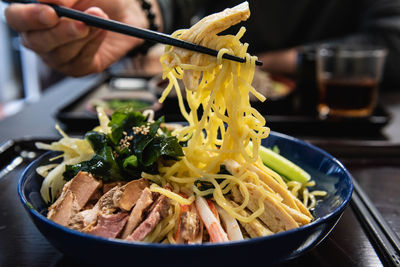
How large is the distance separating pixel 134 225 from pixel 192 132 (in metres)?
0.47

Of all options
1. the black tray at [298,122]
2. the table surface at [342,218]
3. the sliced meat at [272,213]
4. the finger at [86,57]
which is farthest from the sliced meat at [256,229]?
the black tray at [298,122]

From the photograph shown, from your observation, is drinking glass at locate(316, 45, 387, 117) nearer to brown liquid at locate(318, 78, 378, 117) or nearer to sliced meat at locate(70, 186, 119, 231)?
brown liquid at locate(318, 78, 378, 117)

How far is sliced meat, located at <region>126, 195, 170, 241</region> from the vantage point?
112 centimetres

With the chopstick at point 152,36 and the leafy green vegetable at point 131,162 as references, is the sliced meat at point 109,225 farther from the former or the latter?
the chopstick at point 152,36

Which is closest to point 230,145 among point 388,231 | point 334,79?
point 388,231

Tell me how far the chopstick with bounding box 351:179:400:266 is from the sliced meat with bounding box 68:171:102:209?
3.14ft

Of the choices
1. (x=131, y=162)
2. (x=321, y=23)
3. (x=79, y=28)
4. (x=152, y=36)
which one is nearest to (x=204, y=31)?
(x=152, y=36)

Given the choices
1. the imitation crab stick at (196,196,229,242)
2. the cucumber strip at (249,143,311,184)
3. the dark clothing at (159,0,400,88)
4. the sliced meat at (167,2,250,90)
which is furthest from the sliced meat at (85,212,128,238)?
the dark clothing at (159,0,400,88)

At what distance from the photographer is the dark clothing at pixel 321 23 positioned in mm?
4086

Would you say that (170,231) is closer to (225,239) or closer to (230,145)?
(225,239)

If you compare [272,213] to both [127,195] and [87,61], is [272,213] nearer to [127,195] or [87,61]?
[127,195]

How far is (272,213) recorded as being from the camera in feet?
4.13

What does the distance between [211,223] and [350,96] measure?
2036 mm

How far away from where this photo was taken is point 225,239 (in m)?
1.14
